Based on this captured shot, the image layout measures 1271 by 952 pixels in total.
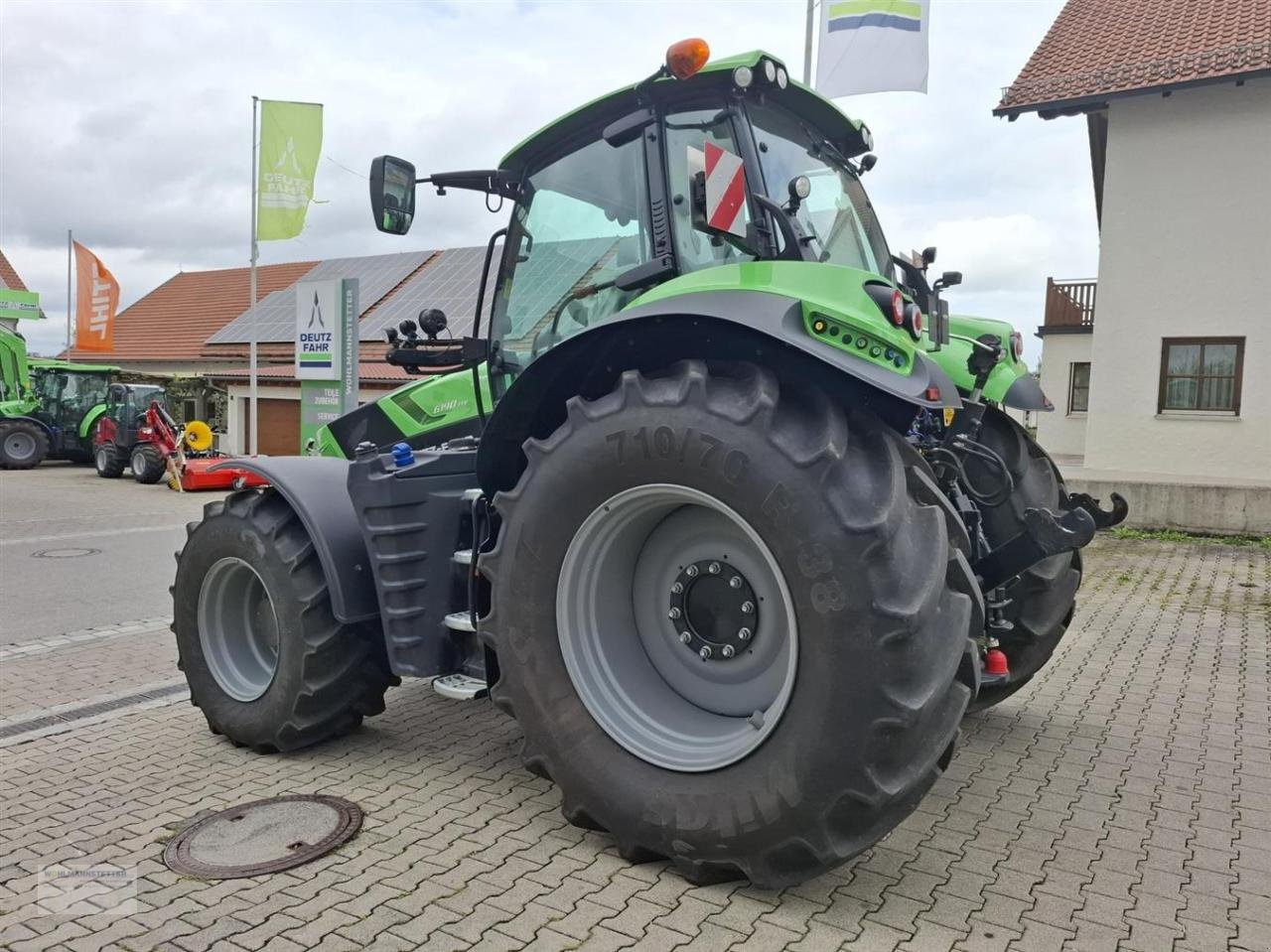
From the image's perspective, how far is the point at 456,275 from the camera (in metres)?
25.5

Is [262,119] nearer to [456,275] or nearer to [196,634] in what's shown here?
Answer: [456,275]

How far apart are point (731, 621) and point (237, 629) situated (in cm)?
248

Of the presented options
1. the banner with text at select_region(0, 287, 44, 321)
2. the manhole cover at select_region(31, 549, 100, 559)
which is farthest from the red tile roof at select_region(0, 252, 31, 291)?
the manhole cover at select_region(31, 549, 100, 559)

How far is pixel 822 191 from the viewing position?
3.84 m

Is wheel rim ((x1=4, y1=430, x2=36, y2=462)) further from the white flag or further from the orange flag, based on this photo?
the white flag

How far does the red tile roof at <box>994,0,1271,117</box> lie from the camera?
1194 centimetres

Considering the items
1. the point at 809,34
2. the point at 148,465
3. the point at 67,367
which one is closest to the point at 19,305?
the point at 67,367

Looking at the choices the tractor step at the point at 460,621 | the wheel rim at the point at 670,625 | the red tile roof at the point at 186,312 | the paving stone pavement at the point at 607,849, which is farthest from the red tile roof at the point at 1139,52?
the red tile roof at the point at 186,312

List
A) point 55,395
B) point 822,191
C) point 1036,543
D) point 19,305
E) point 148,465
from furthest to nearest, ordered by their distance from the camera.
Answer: point 19,305 < point 55,395 < point 148,465 < point 822,191 < point 1036,543

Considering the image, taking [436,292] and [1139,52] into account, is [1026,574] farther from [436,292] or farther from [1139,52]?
[436,292]

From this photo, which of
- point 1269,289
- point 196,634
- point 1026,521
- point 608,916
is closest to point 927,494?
point 1026,521

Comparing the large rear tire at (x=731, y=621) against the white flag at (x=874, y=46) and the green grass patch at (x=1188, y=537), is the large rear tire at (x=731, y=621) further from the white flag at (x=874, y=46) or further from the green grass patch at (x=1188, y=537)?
the green grass patch at (x=1188, y=537)

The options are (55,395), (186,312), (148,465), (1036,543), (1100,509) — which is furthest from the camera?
(186,312)

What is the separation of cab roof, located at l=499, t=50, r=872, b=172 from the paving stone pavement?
2.55 metres
